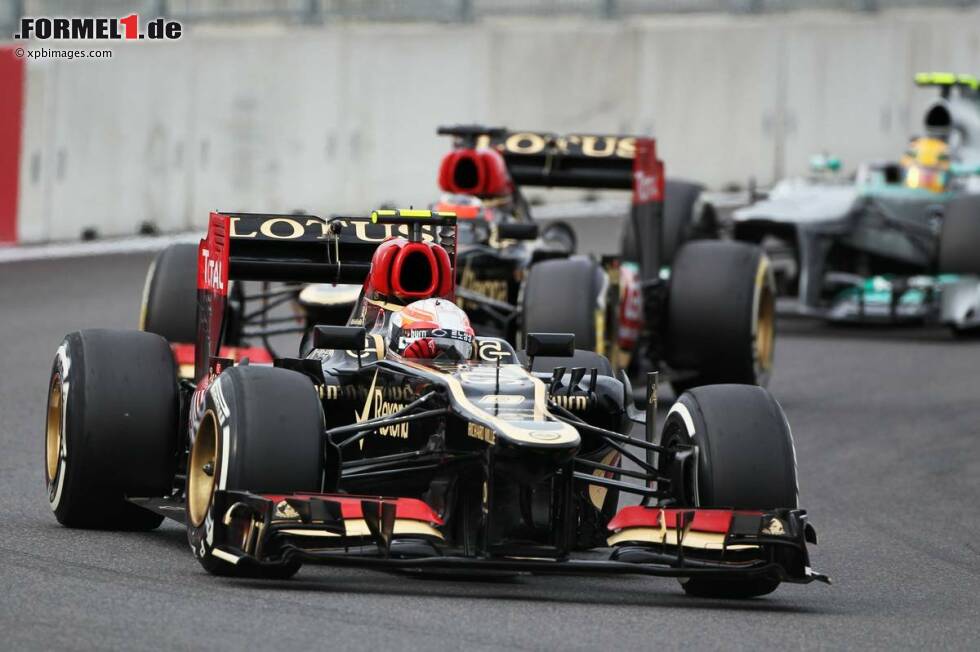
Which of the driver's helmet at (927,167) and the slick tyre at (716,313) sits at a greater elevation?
the driver's helmet at (927,167)

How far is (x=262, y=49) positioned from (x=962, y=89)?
28.2ft

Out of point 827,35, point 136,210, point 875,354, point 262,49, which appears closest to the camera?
point 875,354

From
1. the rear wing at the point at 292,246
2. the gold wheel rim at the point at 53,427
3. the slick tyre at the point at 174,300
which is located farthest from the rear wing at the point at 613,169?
the gold wheel rim at the point at 53,427

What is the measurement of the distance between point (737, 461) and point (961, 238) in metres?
13.6

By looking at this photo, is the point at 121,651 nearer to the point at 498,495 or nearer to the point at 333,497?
the point at 333,497

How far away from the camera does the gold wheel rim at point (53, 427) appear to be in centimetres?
1127

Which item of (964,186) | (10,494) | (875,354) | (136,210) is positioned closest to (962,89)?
(964,186)

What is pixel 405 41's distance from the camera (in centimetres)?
2911

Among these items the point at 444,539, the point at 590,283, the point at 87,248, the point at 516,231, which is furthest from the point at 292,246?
the point at 87,248

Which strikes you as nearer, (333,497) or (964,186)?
(333,497)

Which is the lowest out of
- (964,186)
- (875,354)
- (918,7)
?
(875,354)

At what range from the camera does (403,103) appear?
29.0 meters

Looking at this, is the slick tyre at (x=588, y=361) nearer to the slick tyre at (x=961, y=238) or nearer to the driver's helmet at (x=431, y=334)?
the driver's helmet at (x=431, y=334)

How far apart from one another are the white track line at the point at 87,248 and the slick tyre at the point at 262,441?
1447cm
